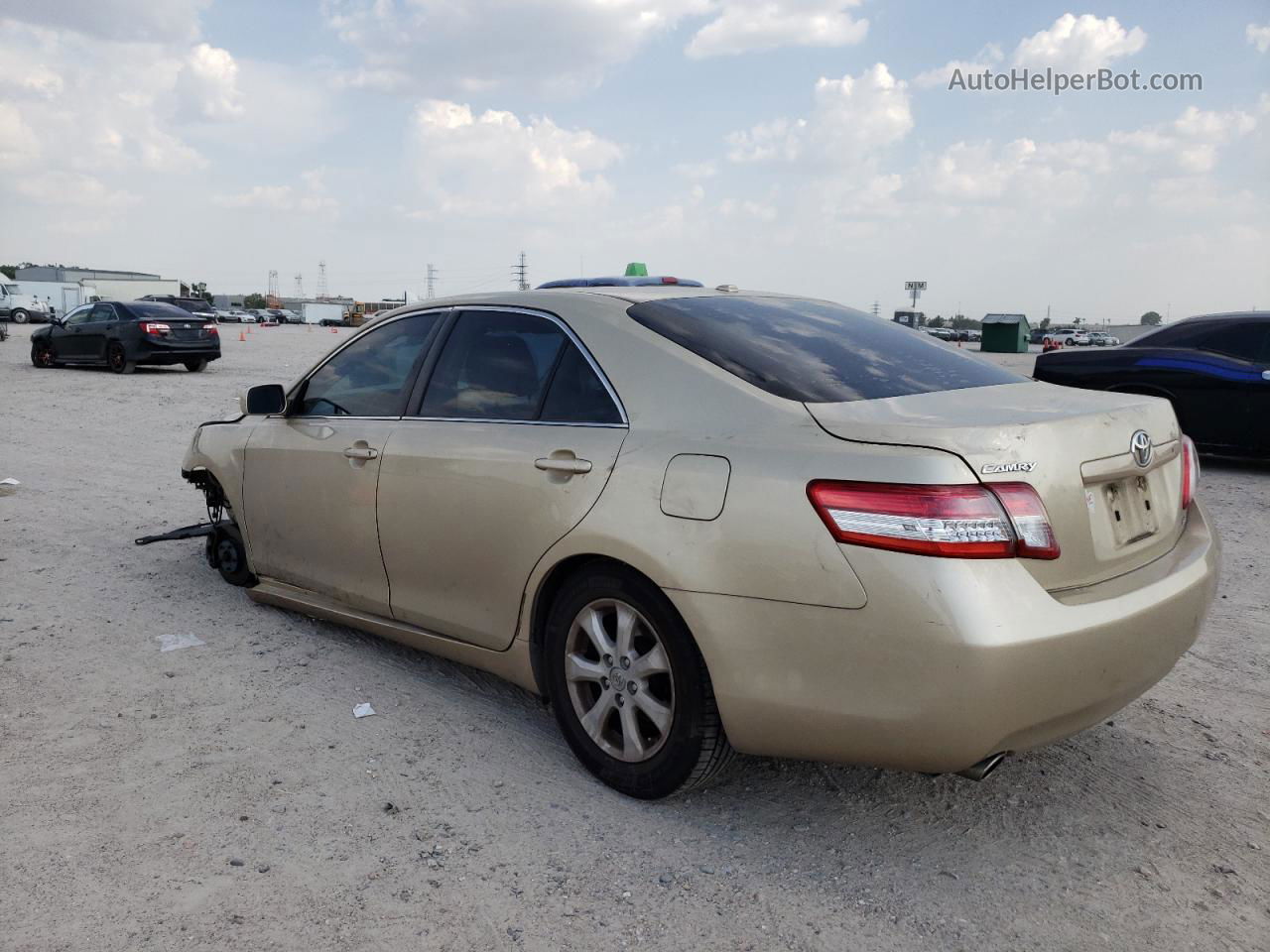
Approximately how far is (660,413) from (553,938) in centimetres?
149

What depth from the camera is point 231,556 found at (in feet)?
17.7

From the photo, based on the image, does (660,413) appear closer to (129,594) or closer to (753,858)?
(753,858)

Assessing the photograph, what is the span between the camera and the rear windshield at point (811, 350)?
10.1 ft

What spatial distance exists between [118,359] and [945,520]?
66.9ft

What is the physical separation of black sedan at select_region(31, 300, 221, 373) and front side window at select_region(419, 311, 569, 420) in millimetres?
17781

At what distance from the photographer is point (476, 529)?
142 inches

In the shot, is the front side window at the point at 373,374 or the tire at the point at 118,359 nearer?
the front side window at the point at 373,374

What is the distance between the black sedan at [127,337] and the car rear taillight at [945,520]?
775 inches

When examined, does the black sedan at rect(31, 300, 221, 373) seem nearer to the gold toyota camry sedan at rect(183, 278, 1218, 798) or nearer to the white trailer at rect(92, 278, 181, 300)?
the gold toyota camry sedan at rect(183, 278, 1218, 798)

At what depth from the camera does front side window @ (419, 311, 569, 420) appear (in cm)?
363

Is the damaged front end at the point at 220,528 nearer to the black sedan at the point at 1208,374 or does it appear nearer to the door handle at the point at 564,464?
the door handle at the point at 564,464

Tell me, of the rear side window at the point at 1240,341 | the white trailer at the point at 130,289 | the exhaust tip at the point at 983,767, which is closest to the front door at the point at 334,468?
the exhaust tip at the point at 983,767

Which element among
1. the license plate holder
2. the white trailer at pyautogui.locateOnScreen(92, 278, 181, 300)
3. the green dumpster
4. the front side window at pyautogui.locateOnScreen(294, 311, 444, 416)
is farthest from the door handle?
the white trailer at pyautogui.locateOnScreen(92, 278, 181, 300)

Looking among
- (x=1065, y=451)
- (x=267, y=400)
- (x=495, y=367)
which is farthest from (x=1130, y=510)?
(x=267, y=400)
